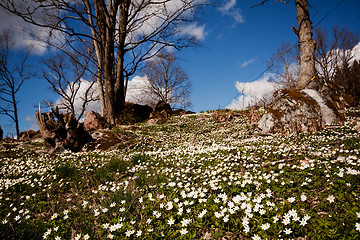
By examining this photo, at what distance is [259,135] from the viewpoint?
7879 mm

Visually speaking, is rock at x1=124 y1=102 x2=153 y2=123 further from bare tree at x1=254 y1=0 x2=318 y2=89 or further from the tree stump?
bare tree at x1=254 y1=0 x2=318 y2=89

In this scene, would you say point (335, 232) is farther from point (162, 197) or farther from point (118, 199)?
point (118, 199)

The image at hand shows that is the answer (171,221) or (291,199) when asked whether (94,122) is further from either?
(291,199)

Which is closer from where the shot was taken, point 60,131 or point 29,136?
point 60,131

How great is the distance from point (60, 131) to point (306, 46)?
44.3 feet

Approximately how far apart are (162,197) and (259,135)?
6104 mm

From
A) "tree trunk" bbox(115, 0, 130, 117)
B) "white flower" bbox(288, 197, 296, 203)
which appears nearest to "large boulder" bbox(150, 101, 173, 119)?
"tree trunk" bbox(115, 0, 130, 117)

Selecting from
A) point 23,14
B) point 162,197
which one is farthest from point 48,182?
point 23,14

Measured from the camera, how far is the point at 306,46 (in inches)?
375

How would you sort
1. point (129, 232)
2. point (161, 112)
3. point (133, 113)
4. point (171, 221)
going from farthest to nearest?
point (161, 112)
point (133, 113)
point (171, 221)
point (129, 232)

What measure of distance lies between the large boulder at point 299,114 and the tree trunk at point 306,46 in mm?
1692

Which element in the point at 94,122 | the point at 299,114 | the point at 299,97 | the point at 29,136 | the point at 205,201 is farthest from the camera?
the point at 29,136

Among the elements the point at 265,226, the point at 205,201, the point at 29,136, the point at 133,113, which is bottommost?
the point at 265,226

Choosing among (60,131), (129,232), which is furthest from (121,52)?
(129,232)
